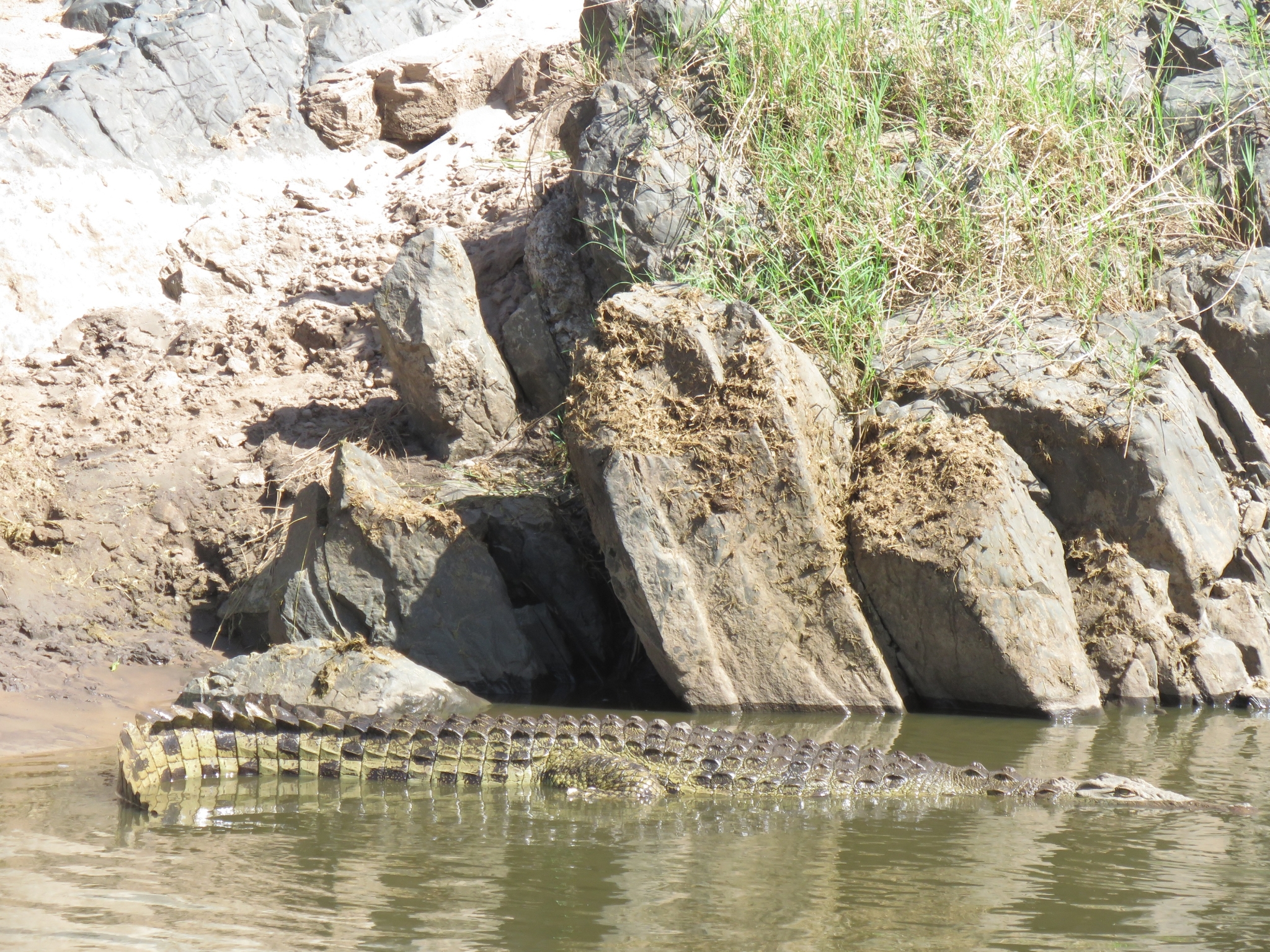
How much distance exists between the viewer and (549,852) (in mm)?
2959

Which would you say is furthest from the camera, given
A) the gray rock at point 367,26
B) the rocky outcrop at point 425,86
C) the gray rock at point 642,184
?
the gray rock at point 367,26

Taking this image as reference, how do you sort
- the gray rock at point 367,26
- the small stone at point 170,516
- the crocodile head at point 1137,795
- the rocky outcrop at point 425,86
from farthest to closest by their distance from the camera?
the gray rock at point 367,26 < the rocky outcrop at point 425,86 < the small stone at point 170,516 < the crocodile head at point 1137,795

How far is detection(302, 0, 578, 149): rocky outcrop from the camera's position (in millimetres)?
9422

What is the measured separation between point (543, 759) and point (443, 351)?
10.9ft

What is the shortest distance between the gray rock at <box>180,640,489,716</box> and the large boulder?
0.98 metres

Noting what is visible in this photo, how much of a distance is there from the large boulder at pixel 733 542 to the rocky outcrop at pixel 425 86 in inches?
211

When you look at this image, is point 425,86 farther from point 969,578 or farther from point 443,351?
point 969,578

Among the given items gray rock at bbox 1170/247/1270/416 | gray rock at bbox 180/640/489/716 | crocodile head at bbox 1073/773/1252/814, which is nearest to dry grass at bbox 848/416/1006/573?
crocodile head at bbox 1073/773/1252/814

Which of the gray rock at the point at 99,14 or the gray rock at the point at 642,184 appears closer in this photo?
the gray rock at the point at 642,184

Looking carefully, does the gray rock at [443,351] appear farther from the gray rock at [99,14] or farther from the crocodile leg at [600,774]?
the gray rock at [99,14]

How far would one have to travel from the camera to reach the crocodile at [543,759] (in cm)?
359

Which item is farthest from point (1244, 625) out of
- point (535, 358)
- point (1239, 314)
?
point (535, 358)

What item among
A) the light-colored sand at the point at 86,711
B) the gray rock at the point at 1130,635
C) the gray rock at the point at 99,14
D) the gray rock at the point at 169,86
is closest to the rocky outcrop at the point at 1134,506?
the gray rock at the point at 1130,635

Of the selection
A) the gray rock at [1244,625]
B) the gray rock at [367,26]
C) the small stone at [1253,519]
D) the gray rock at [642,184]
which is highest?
the gray rock at [367,26]
